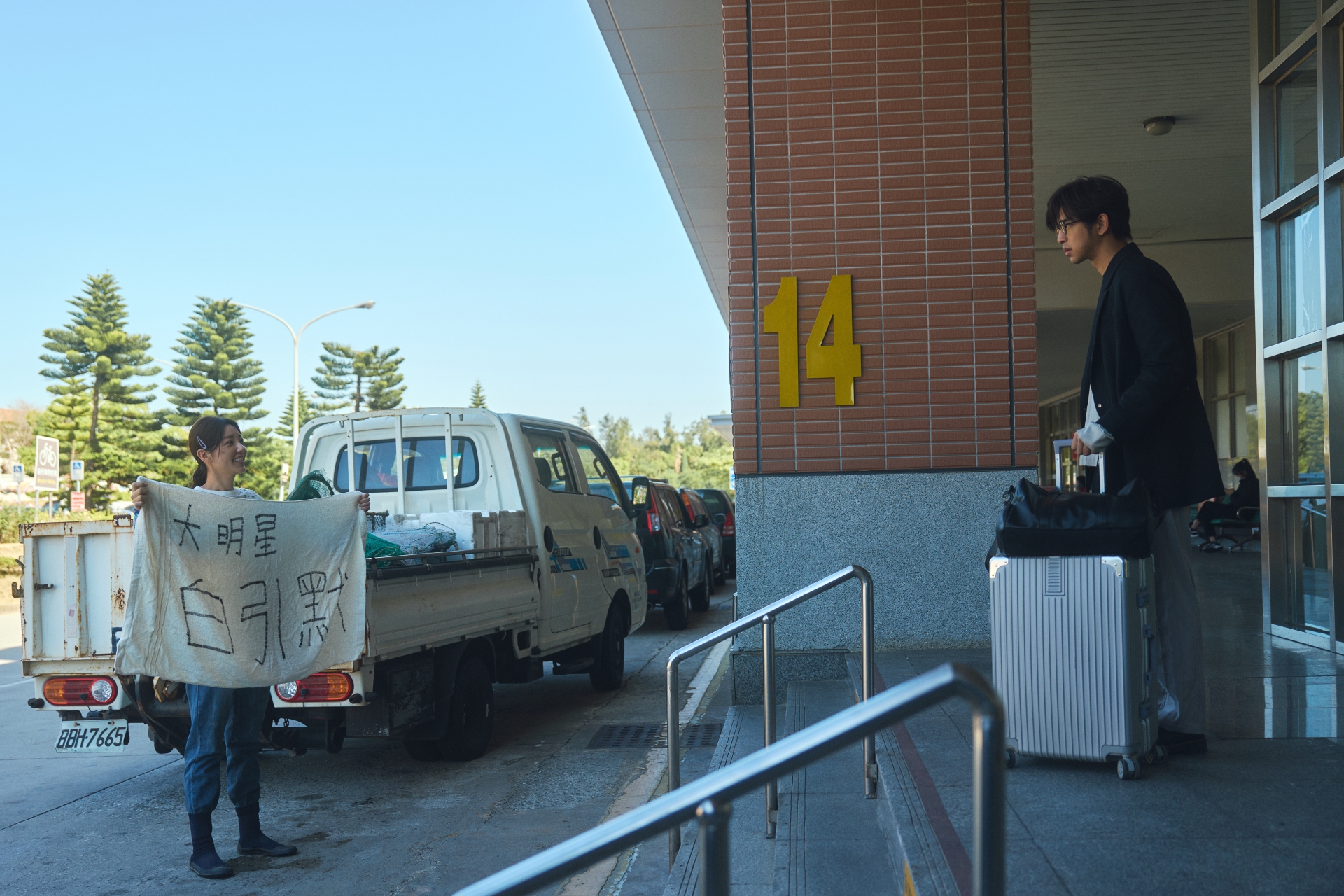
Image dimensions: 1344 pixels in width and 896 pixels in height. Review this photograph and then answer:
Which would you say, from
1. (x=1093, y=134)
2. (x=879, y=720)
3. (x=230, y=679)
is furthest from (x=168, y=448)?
(x=879, y=720)

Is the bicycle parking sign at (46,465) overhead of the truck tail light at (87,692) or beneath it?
overhead

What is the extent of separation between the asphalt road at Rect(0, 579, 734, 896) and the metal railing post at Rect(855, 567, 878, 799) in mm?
1042

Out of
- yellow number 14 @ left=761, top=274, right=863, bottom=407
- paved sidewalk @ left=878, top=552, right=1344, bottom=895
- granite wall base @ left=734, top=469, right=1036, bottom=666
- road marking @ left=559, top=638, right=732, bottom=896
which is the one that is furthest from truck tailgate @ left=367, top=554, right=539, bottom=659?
paved sidewalk @ left=878, top=552, right=1344, bottom=895

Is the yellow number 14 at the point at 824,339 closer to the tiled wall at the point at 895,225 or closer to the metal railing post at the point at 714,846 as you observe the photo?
the tiled wall at the point at 895,225

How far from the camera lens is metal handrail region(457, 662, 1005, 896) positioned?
157 cm

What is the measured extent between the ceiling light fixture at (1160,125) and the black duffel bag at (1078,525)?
10.6 m

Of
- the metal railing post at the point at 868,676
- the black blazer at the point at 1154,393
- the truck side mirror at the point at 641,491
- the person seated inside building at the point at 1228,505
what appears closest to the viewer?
the black blazer at the point at 1154,393

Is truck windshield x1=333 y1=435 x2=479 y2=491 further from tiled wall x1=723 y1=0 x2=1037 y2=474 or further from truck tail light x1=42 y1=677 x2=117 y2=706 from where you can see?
truck tail light x1=42 y1=677 x2=117 y2=706

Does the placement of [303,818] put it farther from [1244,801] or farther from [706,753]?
[1244,801]

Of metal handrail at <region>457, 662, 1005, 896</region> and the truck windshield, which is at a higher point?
the truck windshield

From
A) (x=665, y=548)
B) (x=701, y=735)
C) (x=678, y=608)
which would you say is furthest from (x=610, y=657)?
(x=678, y=608)

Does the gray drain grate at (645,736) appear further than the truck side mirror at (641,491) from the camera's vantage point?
No

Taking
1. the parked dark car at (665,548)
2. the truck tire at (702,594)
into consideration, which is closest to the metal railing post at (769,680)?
the parked dark car at (665,548)

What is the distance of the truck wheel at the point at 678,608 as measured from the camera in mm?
13039
